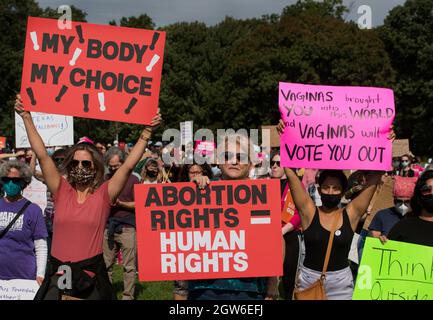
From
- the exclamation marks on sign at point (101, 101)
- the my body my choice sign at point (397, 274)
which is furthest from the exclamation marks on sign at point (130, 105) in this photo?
the my body my choice sign at point (397, 274)

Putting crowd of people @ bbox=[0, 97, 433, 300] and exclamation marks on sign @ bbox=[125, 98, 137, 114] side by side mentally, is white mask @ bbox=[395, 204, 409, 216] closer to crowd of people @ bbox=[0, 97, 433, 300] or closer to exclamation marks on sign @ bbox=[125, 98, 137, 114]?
crowd of people @ bbox=[0, 97, 433, 300]

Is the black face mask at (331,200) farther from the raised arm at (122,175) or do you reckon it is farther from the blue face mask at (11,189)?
the blue face mask at (11,189)

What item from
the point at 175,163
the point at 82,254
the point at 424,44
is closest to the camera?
the point at 82,254

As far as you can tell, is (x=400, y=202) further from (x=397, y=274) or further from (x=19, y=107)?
(x=19, y=107)

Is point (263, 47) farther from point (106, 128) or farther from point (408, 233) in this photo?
point (408, 233)

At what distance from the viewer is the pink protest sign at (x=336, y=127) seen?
5.26m

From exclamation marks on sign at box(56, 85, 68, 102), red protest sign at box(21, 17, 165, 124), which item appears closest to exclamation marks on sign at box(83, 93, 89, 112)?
red protest sign at box(21, 17, 165, 124)

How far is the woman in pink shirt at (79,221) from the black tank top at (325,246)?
4.45 feet

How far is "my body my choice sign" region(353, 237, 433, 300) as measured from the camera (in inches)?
182

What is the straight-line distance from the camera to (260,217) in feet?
15.7

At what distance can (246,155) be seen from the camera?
15.4ft

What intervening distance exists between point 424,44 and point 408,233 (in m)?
46.9
